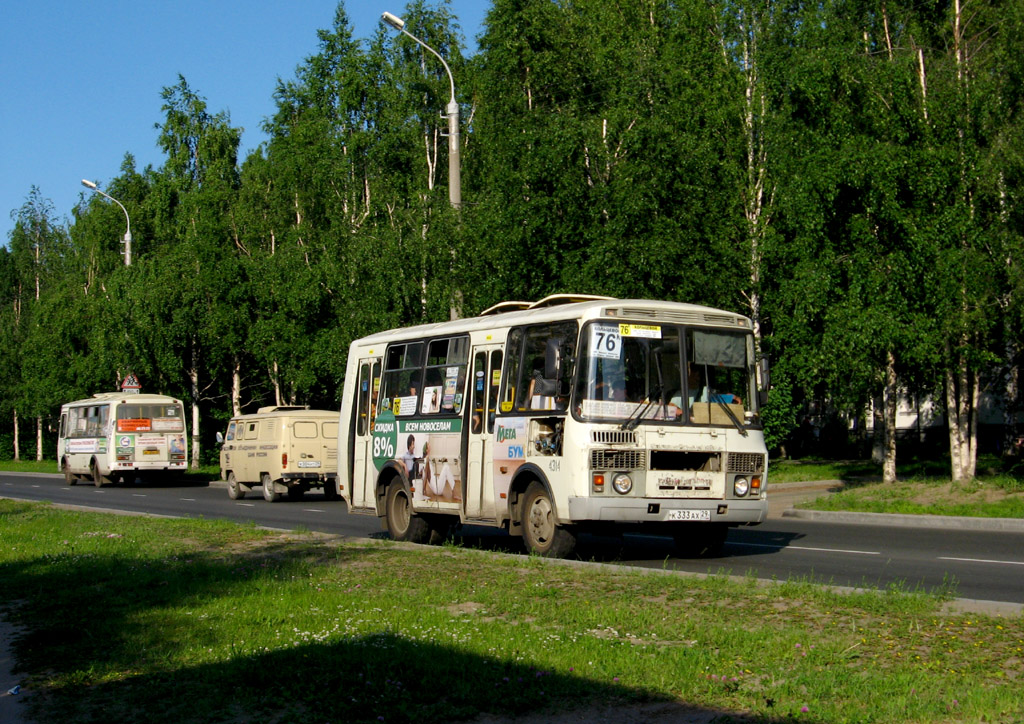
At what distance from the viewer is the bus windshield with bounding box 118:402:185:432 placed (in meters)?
41.4

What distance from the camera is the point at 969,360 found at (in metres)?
24.7

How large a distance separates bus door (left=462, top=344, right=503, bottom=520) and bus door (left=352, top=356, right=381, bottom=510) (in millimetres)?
2930

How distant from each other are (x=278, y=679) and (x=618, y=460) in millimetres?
7009

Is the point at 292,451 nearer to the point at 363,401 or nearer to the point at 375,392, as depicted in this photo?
the point at 363,401

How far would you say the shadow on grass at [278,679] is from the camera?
21.2ft

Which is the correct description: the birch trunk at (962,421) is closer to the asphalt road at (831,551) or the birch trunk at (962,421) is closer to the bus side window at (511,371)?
the asphalt road at (831,551)

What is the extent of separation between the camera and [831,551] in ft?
51.3

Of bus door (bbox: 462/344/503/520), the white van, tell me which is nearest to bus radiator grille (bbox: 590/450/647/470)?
bus door (bbox: 462/344/503/520)

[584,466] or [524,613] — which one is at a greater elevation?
[584,466]

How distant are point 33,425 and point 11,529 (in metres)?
73.3

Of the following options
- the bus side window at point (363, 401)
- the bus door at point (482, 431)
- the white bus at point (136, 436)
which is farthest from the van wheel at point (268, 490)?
the bus door at point (482, 431)

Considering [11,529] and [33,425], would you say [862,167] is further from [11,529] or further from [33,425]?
[33,425]

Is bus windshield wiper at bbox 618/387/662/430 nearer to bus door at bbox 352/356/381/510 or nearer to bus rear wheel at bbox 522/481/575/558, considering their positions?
bus rear wheel at bbox 522/481/575/558

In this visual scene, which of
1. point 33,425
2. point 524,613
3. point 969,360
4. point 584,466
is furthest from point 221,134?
point 524,613
